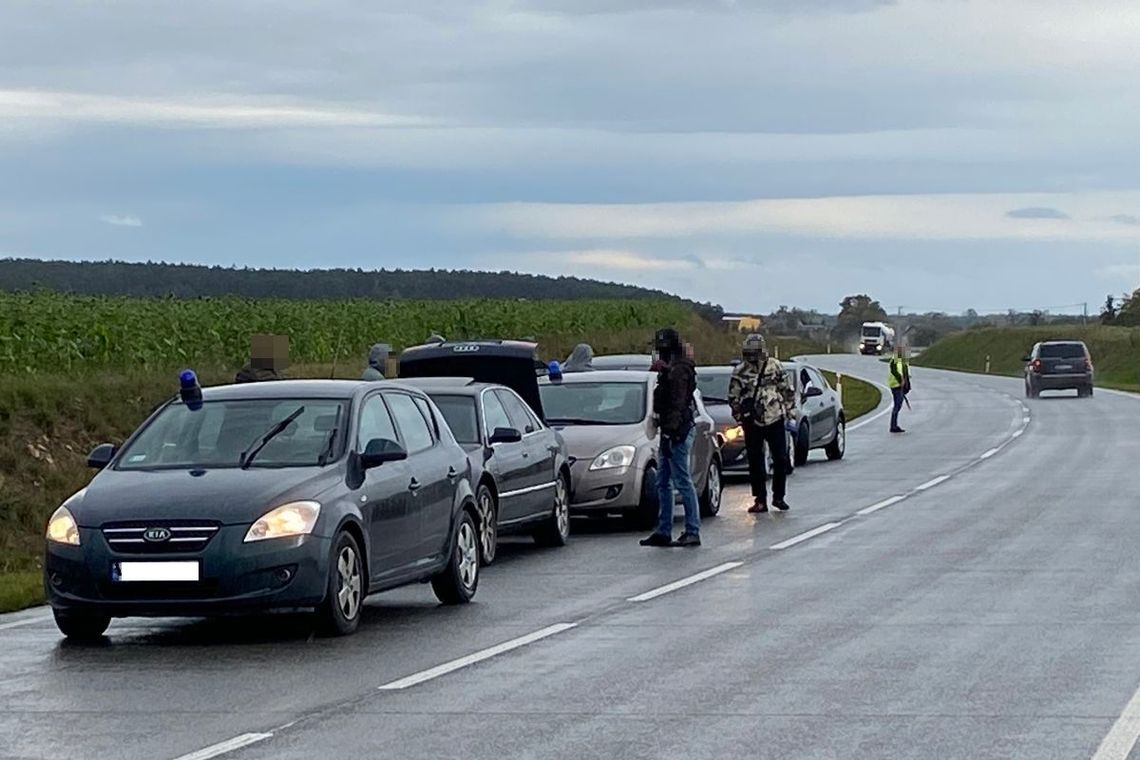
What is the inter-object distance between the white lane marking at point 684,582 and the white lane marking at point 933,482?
927 centimetres

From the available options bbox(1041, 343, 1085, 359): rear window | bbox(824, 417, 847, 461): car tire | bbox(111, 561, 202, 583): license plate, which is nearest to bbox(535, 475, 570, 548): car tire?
bbox(111, 561, 202, 583): license plate

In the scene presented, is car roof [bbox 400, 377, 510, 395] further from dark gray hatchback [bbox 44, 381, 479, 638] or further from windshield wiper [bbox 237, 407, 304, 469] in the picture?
windshield wiper [bbox 237, 407, 304, 469]

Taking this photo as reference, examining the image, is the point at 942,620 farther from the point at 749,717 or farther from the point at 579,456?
the point at 579,456

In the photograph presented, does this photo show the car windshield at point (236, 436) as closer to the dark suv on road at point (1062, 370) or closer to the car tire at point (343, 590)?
the car tire at point (343, 590)

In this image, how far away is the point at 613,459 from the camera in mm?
20844

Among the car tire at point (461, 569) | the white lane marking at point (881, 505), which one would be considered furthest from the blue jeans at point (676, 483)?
the car tire at point (461, 569)

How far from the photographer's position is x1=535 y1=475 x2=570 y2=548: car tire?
19344 millimetres

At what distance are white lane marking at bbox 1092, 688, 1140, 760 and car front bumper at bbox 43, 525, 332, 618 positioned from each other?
4.83m

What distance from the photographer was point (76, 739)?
953cm

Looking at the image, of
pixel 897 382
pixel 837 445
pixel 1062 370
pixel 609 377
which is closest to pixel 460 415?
pixel 609 377

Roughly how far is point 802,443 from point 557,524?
12870mm

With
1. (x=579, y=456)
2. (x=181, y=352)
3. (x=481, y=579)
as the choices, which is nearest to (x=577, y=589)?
(x=481, y=579)

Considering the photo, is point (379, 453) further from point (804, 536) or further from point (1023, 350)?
point (1023, 350)

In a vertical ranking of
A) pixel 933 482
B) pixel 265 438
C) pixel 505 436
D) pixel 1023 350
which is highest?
pixel 265 438
